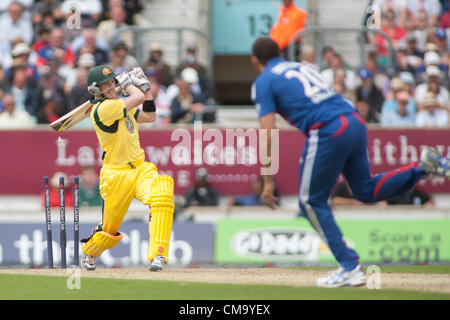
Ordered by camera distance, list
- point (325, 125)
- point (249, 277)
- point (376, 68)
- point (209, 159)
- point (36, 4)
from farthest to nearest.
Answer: point (36, 4)
point (376, 68)
point (209, 159)
point (249, 277)
point (325, 125)

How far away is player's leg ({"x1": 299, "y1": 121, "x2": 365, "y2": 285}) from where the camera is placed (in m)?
8.05

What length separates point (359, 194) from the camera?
27.5 ft

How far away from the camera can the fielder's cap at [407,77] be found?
1645cm

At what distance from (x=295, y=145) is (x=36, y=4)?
19.4ft

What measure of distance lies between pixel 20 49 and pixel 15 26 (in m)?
1.16

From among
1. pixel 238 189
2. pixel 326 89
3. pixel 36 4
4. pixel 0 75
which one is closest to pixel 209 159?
pixel 238 189

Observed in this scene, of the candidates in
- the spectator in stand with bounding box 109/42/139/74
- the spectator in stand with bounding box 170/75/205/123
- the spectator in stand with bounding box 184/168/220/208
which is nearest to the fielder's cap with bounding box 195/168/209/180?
the spectator in stand with bounding box 184/168/220/208

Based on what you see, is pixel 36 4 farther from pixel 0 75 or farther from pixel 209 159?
pixel 209 159

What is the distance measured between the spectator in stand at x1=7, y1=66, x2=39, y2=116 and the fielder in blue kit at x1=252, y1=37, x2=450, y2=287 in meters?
8.45

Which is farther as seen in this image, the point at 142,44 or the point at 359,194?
the point at 142,44

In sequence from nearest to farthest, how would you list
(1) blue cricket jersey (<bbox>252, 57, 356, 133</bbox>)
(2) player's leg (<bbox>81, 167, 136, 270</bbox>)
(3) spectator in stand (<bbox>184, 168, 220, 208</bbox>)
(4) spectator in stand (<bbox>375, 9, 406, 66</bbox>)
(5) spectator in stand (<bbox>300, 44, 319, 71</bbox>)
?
(1) blue cricket jersey (<bbox>252, 57, 356, 133</bbox>)
(2) player's leg (<bbox>81, 167, 136, 270</bbox>)
(3) spectator in stand (<bbox>184, 168, 220, 208</bbox>)
(5) spectator in stand (<bbox>300, 44, 319, 71</bbox>)
(4) spectator in stand (<bbox>375, 9, 406, 66</bbox>)

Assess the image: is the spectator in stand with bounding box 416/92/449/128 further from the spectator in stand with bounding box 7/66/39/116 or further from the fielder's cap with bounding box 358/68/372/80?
the spectator in stand with bounding box 7/66/39/116

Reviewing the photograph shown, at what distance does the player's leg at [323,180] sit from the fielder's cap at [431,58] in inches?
378

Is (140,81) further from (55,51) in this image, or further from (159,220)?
(55,51)
